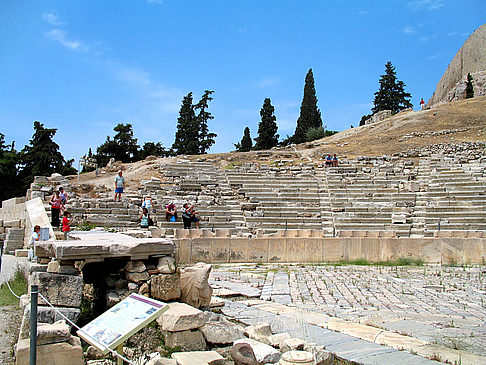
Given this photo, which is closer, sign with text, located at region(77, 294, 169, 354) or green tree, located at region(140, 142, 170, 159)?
sign with text, located at region(77, 294, 169, 354)

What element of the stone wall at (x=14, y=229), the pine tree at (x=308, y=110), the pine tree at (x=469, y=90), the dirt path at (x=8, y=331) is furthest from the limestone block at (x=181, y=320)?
the pine tree at (x=469, y=90)

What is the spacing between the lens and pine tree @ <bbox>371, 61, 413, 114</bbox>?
206ft

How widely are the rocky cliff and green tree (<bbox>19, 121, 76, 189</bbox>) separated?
1962 inches

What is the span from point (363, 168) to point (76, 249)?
2410cm

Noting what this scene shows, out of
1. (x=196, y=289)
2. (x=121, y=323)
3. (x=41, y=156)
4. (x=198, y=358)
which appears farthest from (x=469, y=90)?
(x=121, y=323)

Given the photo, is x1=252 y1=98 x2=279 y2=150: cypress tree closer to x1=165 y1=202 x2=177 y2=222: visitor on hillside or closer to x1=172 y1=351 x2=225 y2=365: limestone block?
x1=165 y1=202 x2=177 y2=222: visitor on hillside

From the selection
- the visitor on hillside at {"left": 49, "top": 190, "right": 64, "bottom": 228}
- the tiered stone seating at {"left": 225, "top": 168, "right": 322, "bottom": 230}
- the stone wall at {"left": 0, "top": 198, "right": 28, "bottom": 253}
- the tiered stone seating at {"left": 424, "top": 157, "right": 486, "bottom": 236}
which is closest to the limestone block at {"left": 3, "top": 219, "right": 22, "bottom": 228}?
the stone wall at {"left": 0, "top": 198, "right": 28, "bottom": 253}

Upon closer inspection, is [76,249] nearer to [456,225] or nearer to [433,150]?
[456,225]

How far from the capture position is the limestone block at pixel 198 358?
4.39m

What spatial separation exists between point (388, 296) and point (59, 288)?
571 cm

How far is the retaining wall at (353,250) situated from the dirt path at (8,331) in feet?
24.9

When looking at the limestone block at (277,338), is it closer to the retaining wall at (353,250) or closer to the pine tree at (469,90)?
the retaining wall at (353,250)

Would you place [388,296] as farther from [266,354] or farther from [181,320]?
[181,320]

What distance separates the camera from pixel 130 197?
2056 cm
